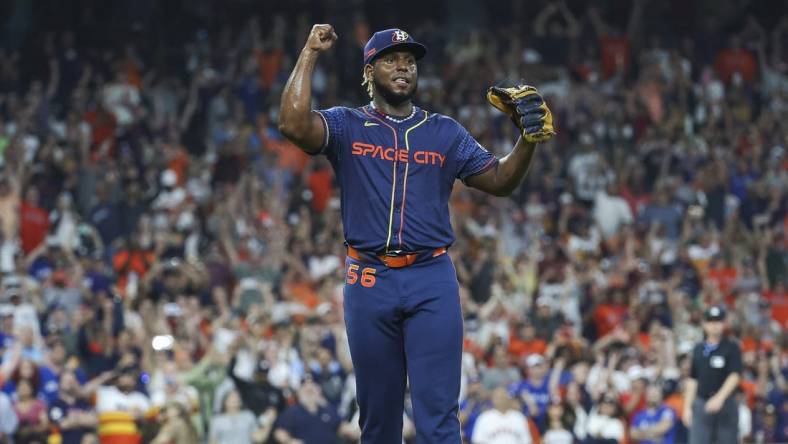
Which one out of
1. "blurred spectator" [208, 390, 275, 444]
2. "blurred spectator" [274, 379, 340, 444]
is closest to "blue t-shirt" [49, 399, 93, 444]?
"blurred spectator" [208, 390, 275, 444]

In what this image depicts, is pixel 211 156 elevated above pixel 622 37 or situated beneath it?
situated beneath

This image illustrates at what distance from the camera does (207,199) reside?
1714cm

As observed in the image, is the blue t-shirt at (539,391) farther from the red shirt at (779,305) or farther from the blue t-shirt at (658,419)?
the red shirt at (779,305)

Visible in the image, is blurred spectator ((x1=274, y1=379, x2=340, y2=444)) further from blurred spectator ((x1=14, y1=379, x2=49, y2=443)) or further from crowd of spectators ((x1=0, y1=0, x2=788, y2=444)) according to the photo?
blurred spectator ((x1=14, y1=379, x2=49, y2=443))

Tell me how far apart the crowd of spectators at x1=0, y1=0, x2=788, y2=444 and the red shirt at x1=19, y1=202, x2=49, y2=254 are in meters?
0.03

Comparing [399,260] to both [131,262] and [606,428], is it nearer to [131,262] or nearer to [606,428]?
[606,428]

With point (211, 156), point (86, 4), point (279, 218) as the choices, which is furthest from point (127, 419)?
point (86, 4)

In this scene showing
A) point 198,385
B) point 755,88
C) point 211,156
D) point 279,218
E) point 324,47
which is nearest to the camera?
point 324,47

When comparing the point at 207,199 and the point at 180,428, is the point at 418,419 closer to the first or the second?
the point at 180,428

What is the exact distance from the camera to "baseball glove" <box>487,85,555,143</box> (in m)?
5.41

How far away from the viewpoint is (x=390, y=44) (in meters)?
5.59

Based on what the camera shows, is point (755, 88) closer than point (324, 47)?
No

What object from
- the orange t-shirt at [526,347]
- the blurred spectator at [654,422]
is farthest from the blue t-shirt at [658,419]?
the orange t-shirt at [526,347]

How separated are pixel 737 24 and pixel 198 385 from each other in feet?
41.9
